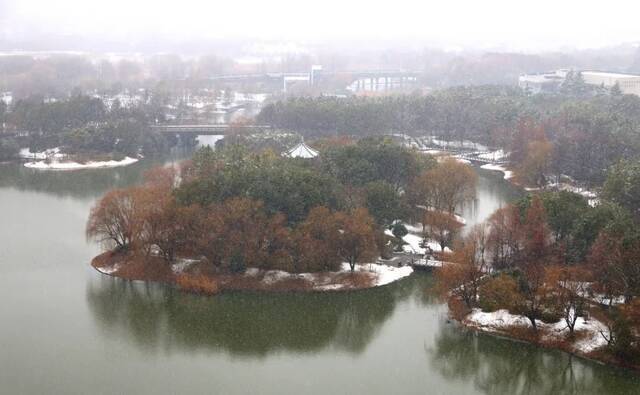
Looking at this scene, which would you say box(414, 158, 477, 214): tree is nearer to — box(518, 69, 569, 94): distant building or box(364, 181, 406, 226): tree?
box(364, 181, 406, 226): tree

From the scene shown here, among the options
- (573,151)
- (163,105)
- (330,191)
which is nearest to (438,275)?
(330,191)

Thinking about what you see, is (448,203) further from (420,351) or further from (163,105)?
(163,105)

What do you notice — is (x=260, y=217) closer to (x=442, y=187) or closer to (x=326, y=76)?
(x=442, y=187)

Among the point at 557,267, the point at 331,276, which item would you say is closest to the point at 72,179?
the point at 331,276

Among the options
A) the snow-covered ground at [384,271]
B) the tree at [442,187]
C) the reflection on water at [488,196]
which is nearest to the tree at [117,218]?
the snow-covered ground at [384,271]

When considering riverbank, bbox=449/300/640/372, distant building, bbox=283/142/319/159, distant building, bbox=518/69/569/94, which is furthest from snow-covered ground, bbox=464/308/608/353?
distant building, bbox=518/69/569/94
